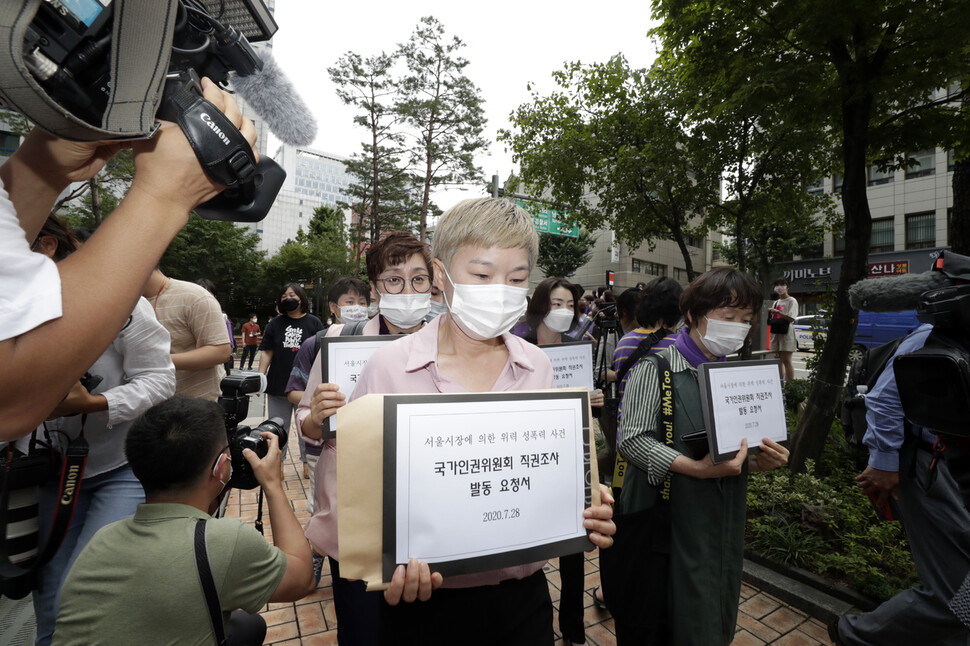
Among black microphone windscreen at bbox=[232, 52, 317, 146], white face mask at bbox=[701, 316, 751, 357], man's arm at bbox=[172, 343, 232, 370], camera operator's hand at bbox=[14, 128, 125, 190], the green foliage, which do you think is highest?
black microphone windscreen at bbox=[232, 52, 317, 146]

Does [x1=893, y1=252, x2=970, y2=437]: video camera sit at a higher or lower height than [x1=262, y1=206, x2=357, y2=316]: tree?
lower

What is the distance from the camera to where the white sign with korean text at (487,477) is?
114 centimetres

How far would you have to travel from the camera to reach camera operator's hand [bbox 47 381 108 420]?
6.33 ft

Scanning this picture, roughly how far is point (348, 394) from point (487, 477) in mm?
1123

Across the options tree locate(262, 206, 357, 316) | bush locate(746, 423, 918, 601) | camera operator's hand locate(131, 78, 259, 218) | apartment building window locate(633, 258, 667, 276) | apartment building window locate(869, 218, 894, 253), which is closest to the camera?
camera operator's hand locate(131, 78, 259, 218)

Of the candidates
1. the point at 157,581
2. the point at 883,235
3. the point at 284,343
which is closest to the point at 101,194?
the point at 284,343

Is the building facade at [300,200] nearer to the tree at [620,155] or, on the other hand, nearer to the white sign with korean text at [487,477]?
the tree at [620,155]

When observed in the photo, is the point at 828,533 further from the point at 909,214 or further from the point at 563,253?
the point at 563,253

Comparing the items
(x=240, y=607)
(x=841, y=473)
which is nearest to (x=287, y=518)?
(x=240, y=607)

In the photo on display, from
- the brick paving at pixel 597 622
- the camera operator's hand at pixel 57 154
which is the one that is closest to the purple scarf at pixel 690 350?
the brick paving at pixel 597 622

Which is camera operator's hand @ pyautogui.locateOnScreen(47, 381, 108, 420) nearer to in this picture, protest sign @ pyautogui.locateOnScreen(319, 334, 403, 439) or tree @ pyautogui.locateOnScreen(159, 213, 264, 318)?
protest sign @ pyautogui.locateOnScreen(319, 334, 403, 439)

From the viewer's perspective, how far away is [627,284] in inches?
1646

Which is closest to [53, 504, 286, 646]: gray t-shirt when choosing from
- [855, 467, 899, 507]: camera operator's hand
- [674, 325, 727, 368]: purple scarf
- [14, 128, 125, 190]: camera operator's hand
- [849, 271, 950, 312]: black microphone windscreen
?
[14, 128, 125, 190]: camera operator's hand

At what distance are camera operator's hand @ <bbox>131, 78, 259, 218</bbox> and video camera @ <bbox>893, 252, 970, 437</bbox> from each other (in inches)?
105
